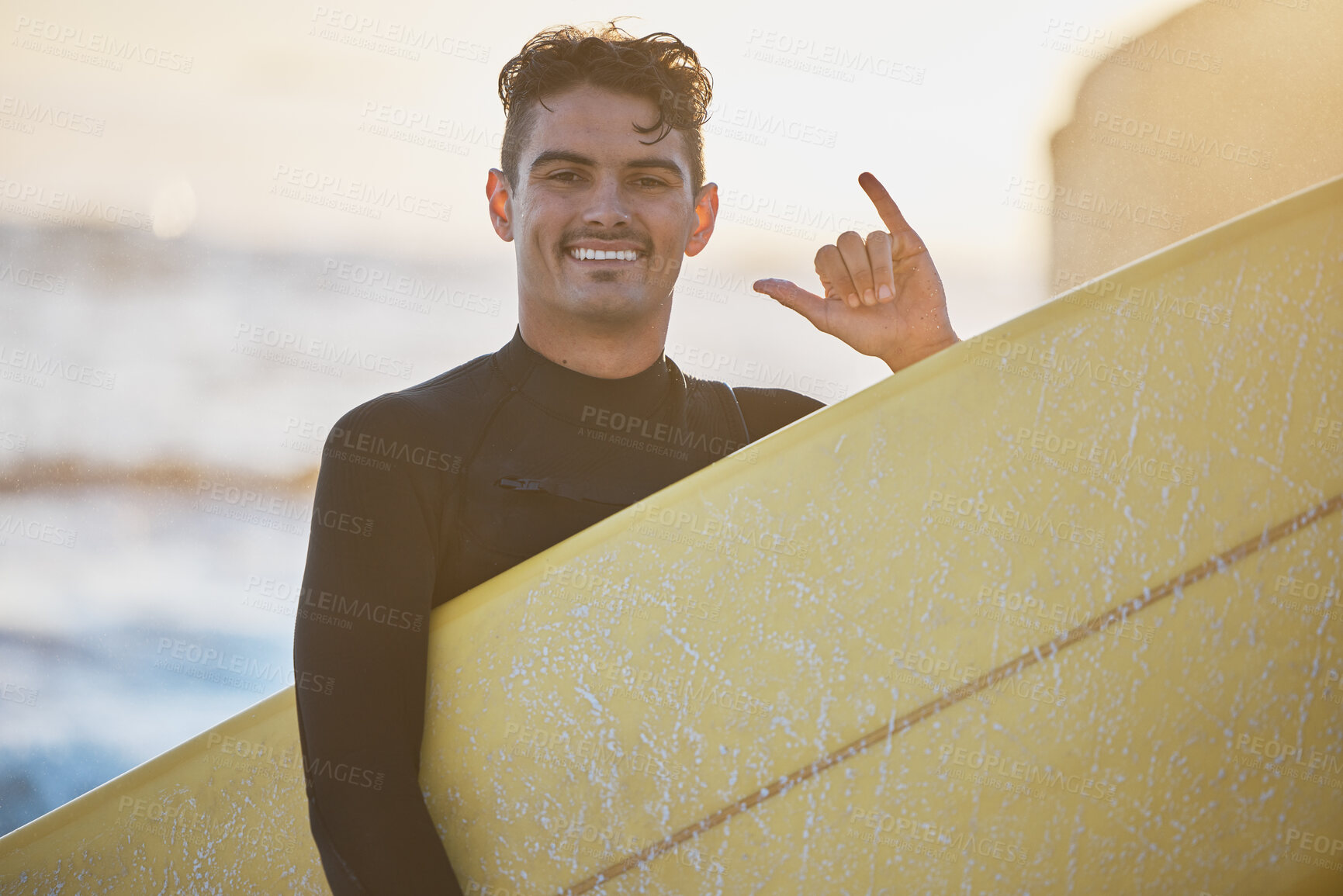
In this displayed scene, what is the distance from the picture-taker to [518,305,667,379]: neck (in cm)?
108

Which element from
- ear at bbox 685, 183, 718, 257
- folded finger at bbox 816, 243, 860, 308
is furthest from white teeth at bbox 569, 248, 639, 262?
folded finger at bbox 816, 243, 860, 308

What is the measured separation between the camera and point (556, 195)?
1.05 m

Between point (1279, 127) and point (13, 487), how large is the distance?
273cm

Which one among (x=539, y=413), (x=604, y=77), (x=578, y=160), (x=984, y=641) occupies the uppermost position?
(x=604, y=77)

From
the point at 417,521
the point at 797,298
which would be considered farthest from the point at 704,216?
the point at 417,521

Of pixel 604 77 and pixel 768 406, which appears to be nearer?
pixel 604 77

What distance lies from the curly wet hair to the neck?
0.59 ft

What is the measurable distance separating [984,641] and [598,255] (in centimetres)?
59

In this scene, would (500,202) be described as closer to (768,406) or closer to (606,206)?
(606,206)

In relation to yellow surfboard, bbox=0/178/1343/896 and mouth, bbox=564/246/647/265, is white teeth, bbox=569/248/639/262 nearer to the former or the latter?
mouth, bbox=564/246/647/265

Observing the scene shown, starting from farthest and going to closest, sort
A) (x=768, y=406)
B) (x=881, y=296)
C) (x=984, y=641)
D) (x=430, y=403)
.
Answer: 1. (x=768, y=406)
2. (x=881, y=296)
3. (x=430, y=403)
4. (x=984, y=641)

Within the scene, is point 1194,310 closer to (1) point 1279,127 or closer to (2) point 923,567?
(2) point 923,567

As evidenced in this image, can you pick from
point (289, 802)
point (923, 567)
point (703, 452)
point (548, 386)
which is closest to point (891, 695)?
point (923, 567)

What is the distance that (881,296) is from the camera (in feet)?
3.67
